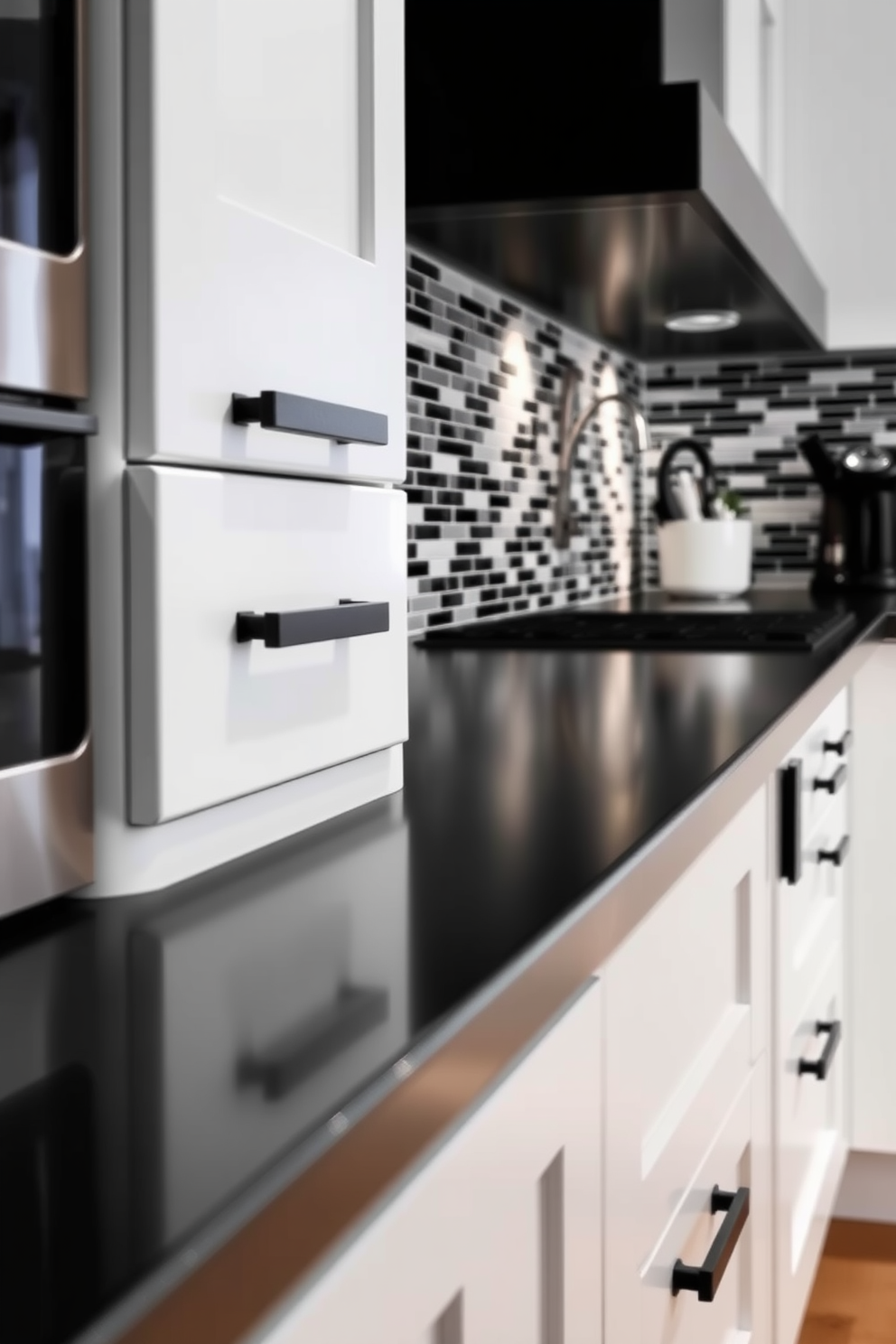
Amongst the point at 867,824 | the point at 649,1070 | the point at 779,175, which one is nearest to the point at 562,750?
the point at 649,1070

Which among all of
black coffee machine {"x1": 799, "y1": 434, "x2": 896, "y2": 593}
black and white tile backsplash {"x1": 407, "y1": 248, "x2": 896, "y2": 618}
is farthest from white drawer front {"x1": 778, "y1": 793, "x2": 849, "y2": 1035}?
black coffee machine {"x1": 799, "y1": 434, "x2": 896, "y2": 593}

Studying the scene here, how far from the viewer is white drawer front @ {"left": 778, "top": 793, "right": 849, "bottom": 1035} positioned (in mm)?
1456

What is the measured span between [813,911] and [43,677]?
1.28m

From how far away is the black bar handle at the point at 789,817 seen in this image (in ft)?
4.46

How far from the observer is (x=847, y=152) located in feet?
9.81

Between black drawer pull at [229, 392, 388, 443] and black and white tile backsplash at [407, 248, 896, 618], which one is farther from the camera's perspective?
black and white tile backsplash at [407, 248, 896, 618]

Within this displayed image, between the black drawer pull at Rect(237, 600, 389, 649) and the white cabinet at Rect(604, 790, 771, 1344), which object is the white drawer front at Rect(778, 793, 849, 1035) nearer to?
the white cabinet at Rect(604, 790, 771, 1344)

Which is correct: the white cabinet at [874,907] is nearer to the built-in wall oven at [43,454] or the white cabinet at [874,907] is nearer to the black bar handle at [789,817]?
the black bar handle at [789,817]

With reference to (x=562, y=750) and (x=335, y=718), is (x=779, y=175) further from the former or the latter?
(x=335, y=718)

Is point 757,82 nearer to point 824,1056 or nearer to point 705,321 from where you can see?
point 705,321

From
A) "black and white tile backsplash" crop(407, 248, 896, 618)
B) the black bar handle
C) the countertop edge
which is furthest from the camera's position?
"black and white tile backsplash" crop(407, 248, 896, 618)

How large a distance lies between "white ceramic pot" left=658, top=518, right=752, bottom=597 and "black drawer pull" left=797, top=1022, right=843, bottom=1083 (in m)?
1.30

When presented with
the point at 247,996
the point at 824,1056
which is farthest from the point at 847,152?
the point at 247,996

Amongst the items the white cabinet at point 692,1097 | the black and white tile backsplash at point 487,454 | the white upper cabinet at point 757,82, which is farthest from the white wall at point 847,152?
the white cabinet at point 692,1097
